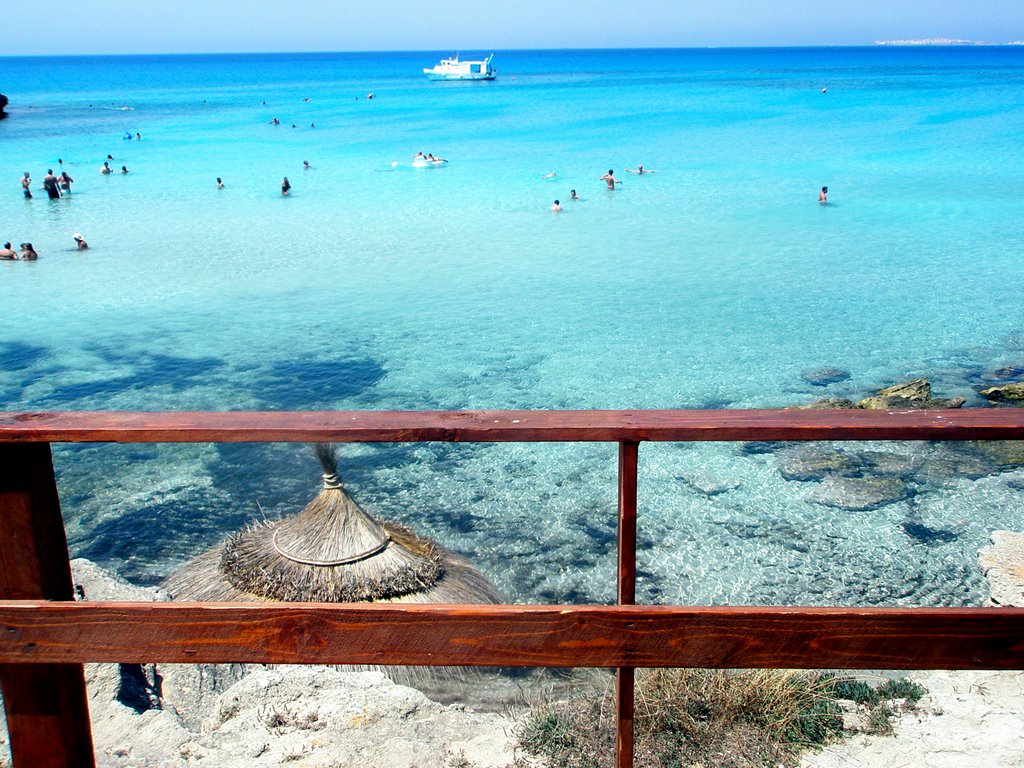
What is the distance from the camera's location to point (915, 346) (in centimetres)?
1454

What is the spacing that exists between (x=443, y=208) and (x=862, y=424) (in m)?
27.3

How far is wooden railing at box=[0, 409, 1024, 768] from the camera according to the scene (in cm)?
193

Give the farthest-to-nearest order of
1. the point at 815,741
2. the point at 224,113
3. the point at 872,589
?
the point at 224,113, the point at 872,589, the point at 815,741

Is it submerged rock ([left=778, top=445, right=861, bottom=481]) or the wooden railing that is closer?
the wooden railing

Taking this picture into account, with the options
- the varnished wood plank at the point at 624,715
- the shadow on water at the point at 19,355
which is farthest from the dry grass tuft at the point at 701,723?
the shadow on water at the point at 19,355

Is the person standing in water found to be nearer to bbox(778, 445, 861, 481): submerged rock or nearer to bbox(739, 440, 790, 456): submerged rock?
bbox(739, 440, 790, 456): submerged rock

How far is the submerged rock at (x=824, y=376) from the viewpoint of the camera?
12875 mm

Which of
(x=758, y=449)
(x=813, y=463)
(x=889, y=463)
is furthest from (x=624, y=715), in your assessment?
(x=889, y=463)

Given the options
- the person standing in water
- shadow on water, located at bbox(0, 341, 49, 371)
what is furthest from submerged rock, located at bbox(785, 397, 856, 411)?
the person standing in water

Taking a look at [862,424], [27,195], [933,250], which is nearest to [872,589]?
[862,424]

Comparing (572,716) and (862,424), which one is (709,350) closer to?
(572,716)

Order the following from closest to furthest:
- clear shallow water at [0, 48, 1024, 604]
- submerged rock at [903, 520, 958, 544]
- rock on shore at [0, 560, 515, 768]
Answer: rock on shore at [0, 560, 515, 768] < submerged rock at [903, 520, 958, 544] < clear shallow water at [0, 48, 1024, 604]

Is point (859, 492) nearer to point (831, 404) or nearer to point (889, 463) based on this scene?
point (889, 463)

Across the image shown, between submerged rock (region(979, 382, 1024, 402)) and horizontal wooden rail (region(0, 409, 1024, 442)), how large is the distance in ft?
34.8
